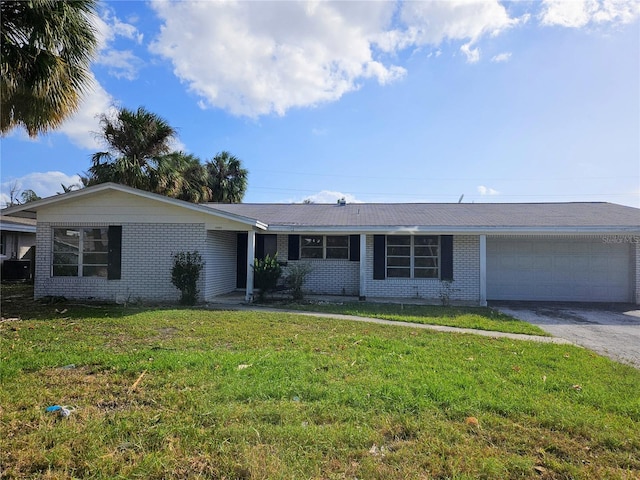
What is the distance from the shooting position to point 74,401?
12.7 ft

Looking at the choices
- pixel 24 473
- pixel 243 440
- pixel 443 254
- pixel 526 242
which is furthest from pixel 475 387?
pixel 526 242

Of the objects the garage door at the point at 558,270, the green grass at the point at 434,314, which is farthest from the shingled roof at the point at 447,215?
the green grass at the point at 434,314

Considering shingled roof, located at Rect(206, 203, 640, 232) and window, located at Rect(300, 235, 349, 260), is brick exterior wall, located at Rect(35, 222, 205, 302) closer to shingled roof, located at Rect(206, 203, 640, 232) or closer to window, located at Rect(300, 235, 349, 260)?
shingled roof, located at Rect(206, 203, 640, 232)

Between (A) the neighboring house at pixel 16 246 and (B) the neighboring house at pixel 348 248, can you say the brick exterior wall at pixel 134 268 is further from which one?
(A) the neighboring house at pixel 16 246

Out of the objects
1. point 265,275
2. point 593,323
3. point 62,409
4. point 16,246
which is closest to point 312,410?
point 62,409

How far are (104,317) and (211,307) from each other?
8.98ft

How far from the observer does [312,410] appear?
145 inches

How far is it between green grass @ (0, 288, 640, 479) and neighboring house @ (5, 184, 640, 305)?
5.65 metres

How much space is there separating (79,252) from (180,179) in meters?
7.32

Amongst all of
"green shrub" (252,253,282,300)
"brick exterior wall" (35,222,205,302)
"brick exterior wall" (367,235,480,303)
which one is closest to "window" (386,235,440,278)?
"brick exterior wall" (367,235,480,303)

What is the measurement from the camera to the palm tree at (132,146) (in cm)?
Answer: 1683

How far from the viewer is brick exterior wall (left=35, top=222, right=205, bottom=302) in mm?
11828

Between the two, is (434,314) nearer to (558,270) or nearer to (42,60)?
(558,270)

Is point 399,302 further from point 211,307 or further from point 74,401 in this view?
point 74,401
